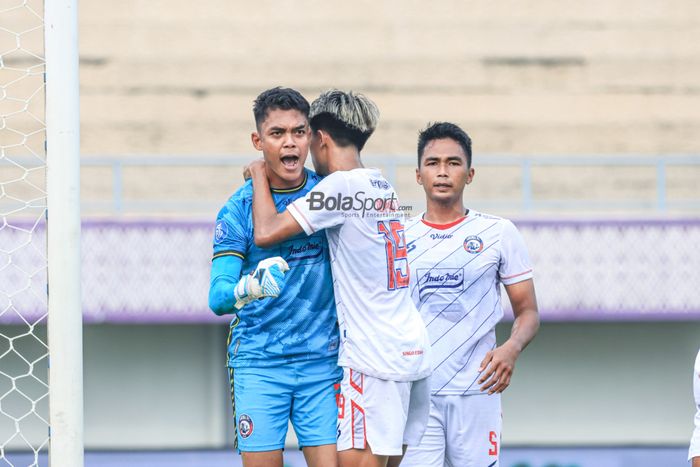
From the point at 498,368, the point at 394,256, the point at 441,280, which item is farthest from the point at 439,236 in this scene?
the point at 394,256

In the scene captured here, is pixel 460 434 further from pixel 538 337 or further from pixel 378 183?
pixel 538 337

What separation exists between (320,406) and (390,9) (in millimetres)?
10482

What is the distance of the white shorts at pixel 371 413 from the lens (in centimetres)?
320

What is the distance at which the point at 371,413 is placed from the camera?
3.19 metres

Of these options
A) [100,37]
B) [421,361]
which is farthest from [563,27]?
[421,361]

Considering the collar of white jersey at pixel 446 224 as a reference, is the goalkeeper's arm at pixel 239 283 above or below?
below

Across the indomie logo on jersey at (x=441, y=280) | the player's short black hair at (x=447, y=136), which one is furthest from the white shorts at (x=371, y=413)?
the player's short black hair at (x=447, y=136)

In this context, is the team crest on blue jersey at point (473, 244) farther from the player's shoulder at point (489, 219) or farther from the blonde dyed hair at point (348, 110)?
the blonde dyed hair at point (348, 110)

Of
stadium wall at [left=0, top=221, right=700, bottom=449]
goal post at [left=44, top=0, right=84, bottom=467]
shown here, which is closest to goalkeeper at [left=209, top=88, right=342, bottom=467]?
goal post at [left=44, top=0, right=84, bottom=467]

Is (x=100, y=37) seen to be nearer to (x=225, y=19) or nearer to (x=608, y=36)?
(x=225, y=19)

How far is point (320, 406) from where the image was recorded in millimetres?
3270

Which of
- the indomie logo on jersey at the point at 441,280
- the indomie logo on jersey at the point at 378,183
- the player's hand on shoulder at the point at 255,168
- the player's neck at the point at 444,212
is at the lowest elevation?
the indomie logo on jersey at the point at 441,280

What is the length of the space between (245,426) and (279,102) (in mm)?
1018

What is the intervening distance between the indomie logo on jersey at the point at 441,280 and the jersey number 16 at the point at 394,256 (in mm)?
→ 736
